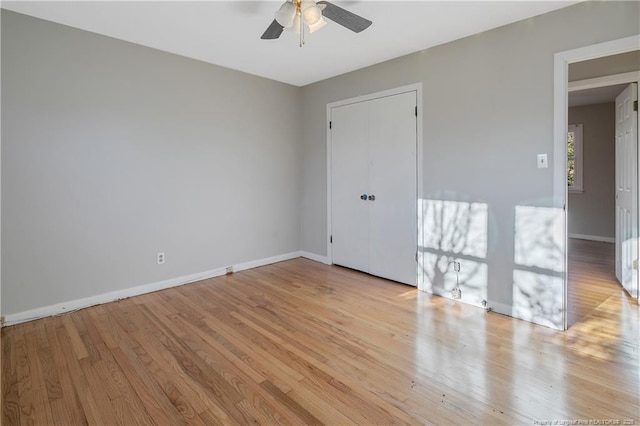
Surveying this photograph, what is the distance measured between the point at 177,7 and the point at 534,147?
3000 mm

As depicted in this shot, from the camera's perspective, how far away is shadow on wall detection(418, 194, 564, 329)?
8.48 feet

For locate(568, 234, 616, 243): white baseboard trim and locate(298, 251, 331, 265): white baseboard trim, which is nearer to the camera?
locate(298, 251, 331, 265): white baseboard trim

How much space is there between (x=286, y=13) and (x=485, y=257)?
8.37 feet

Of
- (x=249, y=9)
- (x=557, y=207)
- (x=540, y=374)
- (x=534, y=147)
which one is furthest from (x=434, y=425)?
(x=249, y=9)

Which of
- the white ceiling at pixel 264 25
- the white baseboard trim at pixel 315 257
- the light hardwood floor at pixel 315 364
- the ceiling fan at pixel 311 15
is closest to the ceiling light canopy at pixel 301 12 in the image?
the ceiling fan at pixel 311 15

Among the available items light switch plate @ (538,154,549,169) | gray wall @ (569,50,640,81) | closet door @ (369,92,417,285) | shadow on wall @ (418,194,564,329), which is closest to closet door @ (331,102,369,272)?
closet door @ (369,92,417,285)

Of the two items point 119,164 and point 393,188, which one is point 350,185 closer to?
point 393,188

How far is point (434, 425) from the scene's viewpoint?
5.16ft

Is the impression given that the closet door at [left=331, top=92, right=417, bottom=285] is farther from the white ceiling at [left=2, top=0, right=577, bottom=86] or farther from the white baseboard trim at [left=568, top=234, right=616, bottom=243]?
the white baseboard trim at [left=568, top=234, right=616, bottom=243]

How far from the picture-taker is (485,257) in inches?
117

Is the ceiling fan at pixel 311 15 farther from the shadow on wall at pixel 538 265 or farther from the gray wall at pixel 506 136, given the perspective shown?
the shadow on wall at pixel 538 265

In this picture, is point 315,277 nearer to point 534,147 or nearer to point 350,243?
point 350,243

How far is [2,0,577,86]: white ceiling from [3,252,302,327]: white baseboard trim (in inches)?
95.1

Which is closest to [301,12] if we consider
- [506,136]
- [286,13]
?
[286,13]
